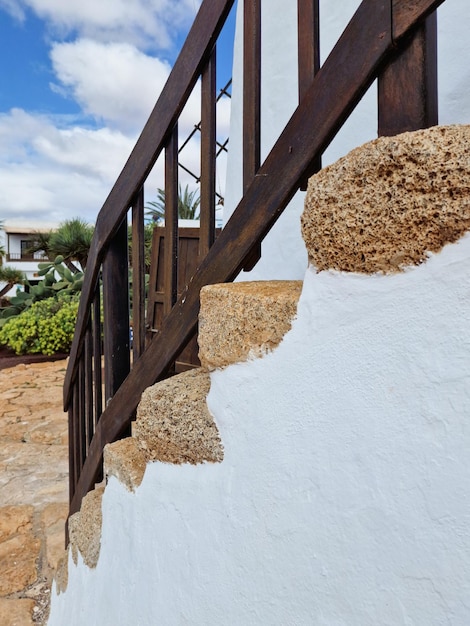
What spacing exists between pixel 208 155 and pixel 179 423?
1.98 ft

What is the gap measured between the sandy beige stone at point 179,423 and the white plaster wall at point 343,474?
0.09ft

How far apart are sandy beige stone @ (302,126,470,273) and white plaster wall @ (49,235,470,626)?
0.03m

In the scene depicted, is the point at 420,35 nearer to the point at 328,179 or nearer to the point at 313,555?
the point at 328,179

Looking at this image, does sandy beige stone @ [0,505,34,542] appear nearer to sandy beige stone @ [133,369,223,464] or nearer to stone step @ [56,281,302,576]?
stone step @ [56,281,302,576]

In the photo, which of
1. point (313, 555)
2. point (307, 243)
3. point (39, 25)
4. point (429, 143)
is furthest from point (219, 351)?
point (39, 25)

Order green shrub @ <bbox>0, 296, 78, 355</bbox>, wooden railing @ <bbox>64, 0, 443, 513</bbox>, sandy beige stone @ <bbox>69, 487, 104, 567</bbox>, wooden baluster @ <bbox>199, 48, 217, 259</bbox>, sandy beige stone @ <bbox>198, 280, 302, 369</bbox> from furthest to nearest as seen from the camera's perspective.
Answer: green shrub @ <bbox>0, 296, 78, 355</bbox> → sandy beige stone @ <bbox>69, 487, 104, 567</bbox> → wooden baluster @ <bbox>199, 48, 217, 259</bbox> → sandy beige stone @ <bbox>198, 280, 302, 369</bbox> → wooden railing @ <bbox>64, 0, 443, 513</bbox>

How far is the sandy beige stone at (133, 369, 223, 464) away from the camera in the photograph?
89 cm

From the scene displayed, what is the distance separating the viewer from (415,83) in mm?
654

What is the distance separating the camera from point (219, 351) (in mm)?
866

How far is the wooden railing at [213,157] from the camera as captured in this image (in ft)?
2.19

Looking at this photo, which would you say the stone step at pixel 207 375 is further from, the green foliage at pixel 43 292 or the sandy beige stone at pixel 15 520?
the green foliage at pixel 43 292

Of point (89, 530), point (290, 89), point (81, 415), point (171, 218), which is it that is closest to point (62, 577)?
point (89, 530)

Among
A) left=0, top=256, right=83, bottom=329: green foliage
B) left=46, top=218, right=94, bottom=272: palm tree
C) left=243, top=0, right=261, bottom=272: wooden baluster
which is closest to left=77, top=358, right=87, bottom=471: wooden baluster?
left=243, top=0, right=261, bottom=272: wooden baluster

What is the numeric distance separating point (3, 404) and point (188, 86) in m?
4.80
